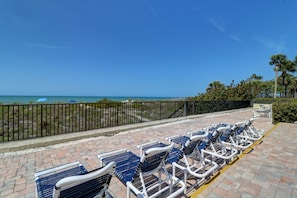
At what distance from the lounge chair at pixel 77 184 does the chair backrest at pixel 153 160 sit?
1.36 feet

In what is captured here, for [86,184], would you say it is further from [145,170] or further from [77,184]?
[145,170]

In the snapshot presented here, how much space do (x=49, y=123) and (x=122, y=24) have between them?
961cm

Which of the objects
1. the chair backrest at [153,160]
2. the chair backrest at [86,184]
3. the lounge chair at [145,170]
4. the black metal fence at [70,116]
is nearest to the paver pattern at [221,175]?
the lounge chair at [145,170]

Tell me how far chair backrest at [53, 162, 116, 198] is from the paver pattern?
915mm

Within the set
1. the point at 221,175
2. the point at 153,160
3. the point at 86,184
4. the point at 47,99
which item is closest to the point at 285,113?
the point at 221,175

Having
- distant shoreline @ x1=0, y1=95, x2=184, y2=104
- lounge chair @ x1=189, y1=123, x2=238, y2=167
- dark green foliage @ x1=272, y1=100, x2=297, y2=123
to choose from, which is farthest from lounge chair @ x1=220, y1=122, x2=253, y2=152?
Answer: distant shoreline @ x1=0, y1=95, x2=184, y2=104

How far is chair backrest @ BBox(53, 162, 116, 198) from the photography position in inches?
40.4

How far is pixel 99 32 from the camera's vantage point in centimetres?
1151

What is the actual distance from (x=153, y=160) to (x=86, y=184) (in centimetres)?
80

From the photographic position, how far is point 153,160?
1803 millimetres

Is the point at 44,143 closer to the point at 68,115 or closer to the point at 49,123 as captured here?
the point at 49,123

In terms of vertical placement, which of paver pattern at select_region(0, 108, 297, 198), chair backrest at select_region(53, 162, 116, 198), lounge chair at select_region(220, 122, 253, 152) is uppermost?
chair backrest at select_region(53, 162, 116, 198)

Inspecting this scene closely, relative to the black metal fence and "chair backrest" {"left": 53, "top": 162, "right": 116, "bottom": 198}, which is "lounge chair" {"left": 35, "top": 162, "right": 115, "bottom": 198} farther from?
the black metal fence

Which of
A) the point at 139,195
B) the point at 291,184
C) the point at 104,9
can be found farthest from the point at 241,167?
the point at 104,9
